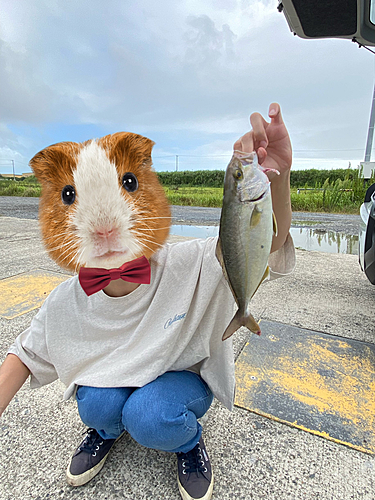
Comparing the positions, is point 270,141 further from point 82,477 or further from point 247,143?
point 82,477

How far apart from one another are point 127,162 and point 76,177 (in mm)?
180

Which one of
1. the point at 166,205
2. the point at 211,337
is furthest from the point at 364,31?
the point at 211,337

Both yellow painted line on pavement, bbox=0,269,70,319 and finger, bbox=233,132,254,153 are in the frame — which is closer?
finger, bbox=233,132,254,153

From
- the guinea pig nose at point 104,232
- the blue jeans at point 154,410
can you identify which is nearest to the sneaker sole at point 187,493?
the blue jeans at point 154,410

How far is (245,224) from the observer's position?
3.16ft

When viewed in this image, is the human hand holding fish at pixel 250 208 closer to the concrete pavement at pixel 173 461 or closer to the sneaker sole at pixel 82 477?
the concrete pavement at pixel 173 461

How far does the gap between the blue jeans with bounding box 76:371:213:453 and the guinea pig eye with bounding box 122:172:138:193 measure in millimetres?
817

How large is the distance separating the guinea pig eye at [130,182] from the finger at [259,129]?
44 cm

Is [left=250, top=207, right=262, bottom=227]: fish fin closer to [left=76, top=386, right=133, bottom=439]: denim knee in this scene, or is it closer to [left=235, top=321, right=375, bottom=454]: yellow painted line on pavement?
[left=76, top=386, right=133, bottom=439]: denim knee

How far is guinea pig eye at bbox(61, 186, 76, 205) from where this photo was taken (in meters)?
1.04

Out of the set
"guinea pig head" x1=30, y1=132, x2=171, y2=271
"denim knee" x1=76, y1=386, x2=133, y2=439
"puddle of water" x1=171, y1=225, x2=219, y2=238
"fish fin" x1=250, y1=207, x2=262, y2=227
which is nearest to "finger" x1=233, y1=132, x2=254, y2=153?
"fish fin" x1=250, y1=207, x2=262, y2=227

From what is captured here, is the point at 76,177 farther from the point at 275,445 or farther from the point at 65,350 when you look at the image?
the point at 275,445

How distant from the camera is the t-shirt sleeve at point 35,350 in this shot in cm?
136

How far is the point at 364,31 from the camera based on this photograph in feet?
8.95
